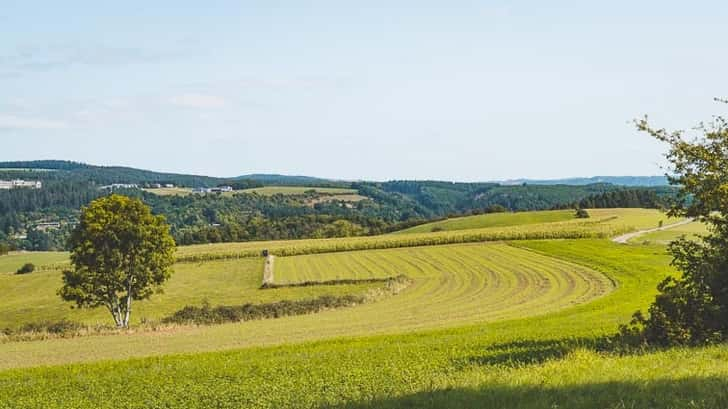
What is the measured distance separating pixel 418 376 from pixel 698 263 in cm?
699

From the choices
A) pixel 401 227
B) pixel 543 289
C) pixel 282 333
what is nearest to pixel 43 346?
pixel 282 333

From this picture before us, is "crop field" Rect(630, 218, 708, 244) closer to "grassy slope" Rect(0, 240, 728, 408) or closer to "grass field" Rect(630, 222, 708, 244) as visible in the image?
"grass field" Rect(630, 222, 708, 244)

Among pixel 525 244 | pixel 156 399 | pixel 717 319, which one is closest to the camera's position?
pixel 156 399

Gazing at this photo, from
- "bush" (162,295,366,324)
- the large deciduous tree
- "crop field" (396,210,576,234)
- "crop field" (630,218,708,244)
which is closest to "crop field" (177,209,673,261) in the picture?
"crop field" (630,218,708,244)

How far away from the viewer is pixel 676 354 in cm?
1236

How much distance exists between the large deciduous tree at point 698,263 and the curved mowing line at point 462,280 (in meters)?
13.8

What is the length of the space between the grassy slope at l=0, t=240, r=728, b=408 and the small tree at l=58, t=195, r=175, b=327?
27.5 m

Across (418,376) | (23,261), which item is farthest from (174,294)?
(23,261)

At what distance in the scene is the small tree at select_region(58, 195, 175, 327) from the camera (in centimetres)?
4447

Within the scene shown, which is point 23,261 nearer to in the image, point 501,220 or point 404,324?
point 501,220

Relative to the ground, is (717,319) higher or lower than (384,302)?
higher

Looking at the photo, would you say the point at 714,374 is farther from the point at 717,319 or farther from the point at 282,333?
the point at 282,333

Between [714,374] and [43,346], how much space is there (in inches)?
998

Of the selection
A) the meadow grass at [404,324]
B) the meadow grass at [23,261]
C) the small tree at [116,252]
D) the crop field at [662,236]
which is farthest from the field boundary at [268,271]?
the crop field at [662,236]
